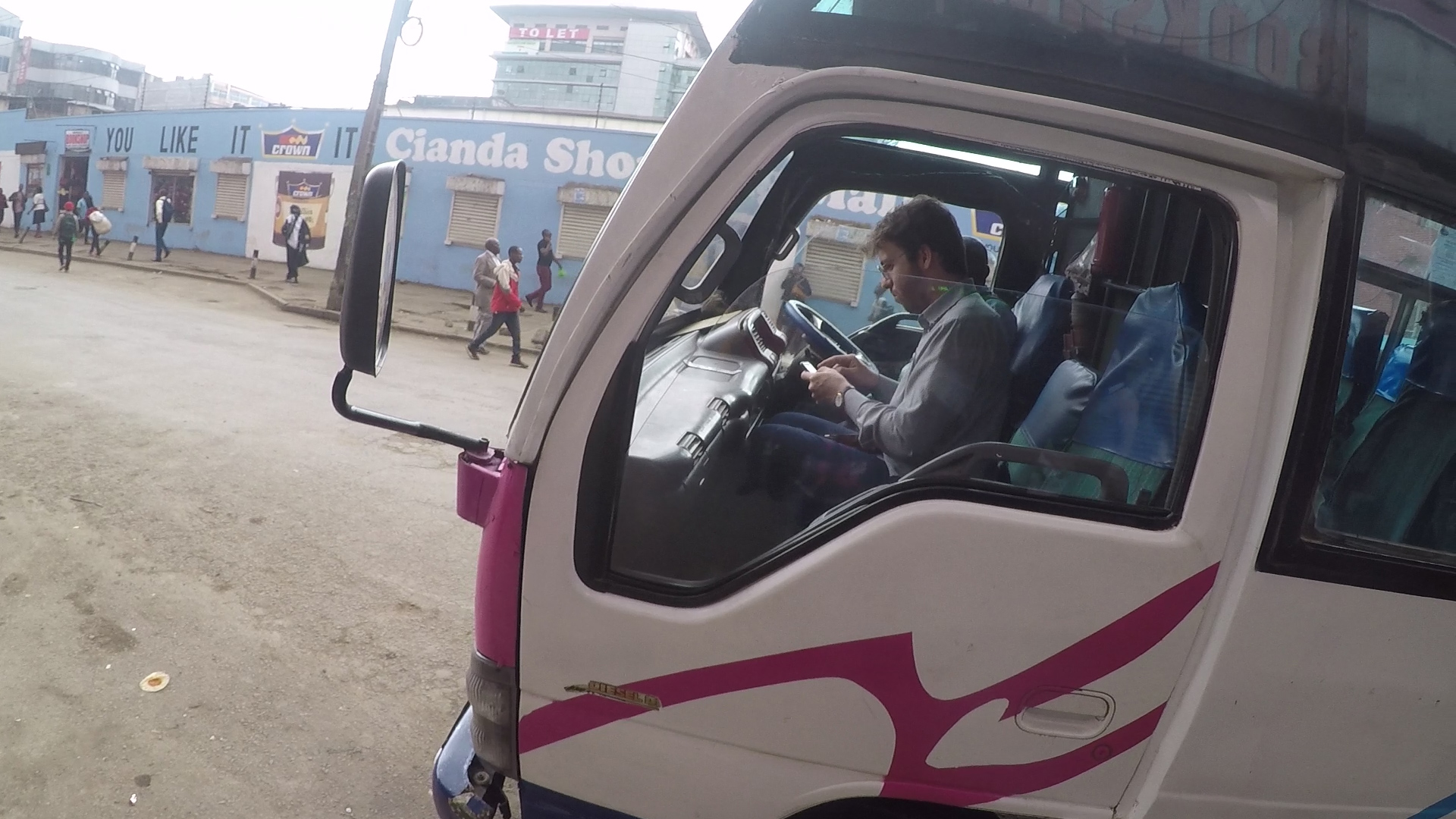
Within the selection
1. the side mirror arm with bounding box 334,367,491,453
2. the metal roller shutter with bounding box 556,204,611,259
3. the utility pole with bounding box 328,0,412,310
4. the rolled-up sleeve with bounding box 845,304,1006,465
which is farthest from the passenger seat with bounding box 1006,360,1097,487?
the metal roller shutter with bounding box 556,204,611,259

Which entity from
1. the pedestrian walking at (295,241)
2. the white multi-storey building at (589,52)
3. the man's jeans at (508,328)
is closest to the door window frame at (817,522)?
the man's jeans at (508,328)

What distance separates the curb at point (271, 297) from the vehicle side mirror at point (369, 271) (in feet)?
27.6

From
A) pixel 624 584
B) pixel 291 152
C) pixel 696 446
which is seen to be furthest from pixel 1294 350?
pixel 291 152

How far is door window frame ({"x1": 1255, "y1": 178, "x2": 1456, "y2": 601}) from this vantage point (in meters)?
1.42

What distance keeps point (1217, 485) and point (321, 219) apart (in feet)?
77.9

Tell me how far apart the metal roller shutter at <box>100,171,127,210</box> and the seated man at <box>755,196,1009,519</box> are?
31021 millimetres

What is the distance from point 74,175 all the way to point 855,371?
34.4 metres

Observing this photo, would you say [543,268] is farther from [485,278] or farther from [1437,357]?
[1437,357]

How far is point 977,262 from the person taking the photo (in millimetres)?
2121

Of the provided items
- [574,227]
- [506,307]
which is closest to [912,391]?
[506,307]

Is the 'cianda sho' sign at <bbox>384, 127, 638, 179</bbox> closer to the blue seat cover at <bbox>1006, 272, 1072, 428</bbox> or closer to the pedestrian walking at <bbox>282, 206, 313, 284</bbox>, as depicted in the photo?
the pedestrian walking at <bbox>282, 206, 313, 284</bbox>

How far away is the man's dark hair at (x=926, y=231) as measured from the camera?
6.34 ft

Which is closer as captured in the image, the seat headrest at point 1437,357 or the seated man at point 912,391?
the seat headrest at point 1437,357

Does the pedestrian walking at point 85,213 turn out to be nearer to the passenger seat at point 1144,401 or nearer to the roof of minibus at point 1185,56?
the roof of minibus at point 1185,56
